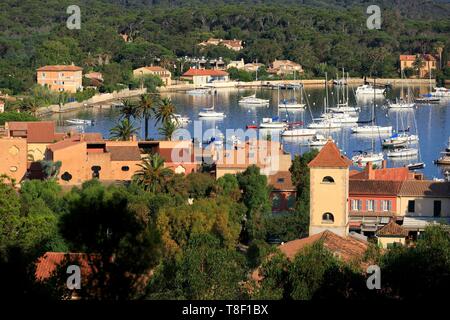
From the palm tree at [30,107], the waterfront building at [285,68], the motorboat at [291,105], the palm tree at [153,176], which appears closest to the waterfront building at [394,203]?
the palm tree at [153,176]

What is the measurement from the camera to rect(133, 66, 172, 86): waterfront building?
73537 millimetres

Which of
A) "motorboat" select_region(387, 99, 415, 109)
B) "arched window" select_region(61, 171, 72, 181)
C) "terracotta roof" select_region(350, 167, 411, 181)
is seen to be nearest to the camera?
"terracotta roof" select_region(350, 167, 411, 181)

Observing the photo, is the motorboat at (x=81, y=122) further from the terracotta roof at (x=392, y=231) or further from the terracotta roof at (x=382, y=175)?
the terracotta roof at (x=392, y=231)

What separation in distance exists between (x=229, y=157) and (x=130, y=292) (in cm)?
1815

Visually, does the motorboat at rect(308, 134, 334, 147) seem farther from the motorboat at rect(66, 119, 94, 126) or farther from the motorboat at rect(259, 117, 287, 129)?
the motorboat at rect(66, 119, 94, 126)

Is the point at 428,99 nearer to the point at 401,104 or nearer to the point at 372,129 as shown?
the point at 401,104

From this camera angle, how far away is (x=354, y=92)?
236 feet

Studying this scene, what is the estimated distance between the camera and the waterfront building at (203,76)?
76062 mm

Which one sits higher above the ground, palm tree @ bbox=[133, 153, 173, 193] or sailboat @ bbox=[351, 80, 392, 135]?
sailboat @ bbox=[351, 80, 392, 135]

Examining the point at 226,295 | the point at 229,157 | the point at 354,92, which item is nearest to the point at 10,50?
the point at 354,92

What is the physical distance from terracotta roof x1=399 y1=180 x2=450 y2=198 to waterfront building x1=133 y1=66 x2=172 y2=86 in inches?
1898

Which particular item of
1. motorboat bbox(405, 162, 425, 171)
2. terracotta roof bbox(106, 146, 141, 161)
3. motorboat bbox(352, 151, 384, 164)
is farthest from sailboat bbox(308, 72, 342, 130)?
terracotta roof bbox(106, 146, 141, 161)

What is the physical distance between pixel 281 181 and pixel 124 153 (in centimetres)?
432

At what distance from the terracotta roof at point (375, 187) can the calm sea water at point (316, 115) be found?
1213 centimetres
